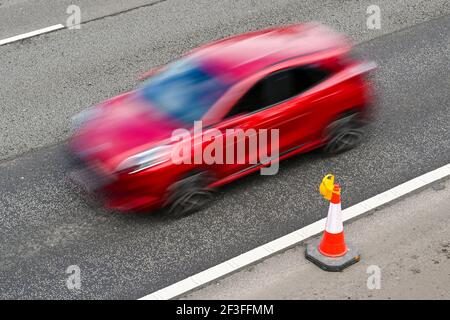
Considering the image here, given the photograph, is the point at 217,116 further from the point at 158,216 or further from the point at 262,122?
the point at 158,216

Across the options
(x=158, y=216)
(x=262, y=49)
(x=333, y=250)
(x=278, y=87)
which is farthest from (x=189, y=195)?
(x=262, y=49)

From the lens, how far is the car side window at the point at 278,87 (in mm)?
8484

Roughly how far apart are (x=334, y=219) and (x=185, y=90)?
244 centimetres

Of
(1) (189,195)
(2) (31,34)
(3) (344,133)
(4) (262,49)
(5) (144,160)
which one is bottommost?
(1) (189,195)

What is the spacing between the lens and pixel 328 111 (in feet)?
29.7

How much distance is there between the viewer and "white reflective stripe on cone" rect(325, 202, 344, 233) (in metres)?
7.44

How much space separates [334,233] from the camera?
7.63 metres

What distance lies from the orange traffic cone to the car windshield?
6.24 feet

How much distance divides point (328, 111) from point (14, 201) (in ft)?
13.1

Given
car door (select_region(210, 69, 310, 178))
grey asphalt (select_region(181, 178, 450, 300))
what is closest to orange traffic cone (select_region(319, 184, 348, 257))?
grey asphalt (select_region(181, 178, 450, 300))

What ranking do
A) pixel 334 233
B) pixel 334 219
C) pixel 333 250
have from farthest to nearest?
1. pixel 333 250
2. pixel 334 233
3. pixel 334 219

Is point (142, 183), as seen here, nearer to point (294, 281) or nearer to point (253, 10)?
point (294, 281)
